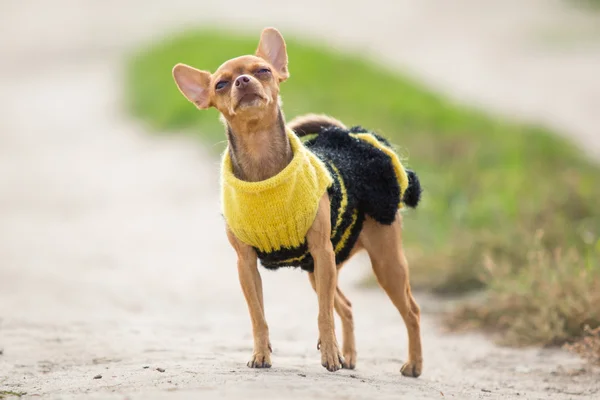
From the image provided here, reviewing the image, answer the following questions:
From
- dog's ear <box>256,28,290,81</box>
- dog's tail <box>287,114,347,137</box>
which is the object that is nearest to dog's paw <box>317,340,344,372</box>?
dog's ear <box>256,28,290,81</box>

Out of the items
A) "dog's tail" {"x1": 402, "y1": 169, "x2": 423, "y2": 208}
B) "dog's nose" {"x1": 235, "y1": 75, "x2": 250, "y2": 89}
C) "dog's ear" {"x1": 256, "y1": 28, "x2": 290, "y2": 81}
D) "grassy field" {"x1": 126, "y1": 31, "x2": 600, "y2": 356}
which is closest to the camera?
"dog's nose" {"x1": 235, "y1": 75, "x2": 250, "y2": 89}

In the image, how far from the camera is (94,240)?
35.5ft

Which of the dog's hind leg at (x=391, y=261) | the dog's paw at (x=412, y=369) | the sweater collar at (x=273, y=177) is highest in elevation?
the sweater collar at (x=273, y=177)

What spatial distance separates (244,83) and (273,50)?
0.69 metres

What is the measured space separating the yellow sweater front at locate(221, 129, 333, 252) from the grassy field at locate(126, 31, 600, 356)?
248 cm

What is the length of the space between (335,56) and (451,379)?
1519 centimetres

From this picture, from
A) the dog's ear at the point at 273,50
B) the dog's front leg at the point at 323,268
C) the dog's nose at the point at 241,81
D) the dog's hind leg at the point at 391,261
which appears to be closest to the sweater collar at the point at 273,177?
the dog's front leg at the point at 323,268

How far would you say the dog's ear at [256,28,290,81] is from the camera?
5.89 meters

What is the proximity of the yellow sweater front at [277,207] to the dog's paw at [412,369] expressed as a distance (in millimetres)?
1308

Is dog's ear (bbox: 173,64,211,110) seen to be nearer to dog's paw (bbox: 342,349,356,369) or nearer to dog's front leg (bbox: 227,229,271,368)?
dog's front leg (bbox: 227,229,271,368)

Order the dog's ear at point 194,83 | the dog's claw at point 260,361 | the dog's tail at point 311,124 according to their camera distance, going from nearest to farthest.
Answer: the dog's claw at point 260,361 → the dog's ear at point 194,83 → the dog's tail at point 311,124

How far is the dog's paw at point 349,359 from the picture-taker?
622 centimetres

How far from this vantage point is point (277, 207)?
17.4ft

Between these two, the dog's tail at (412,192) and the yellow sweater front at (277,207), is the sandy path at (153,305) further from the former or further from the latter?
the dog's tail at (412,192)
